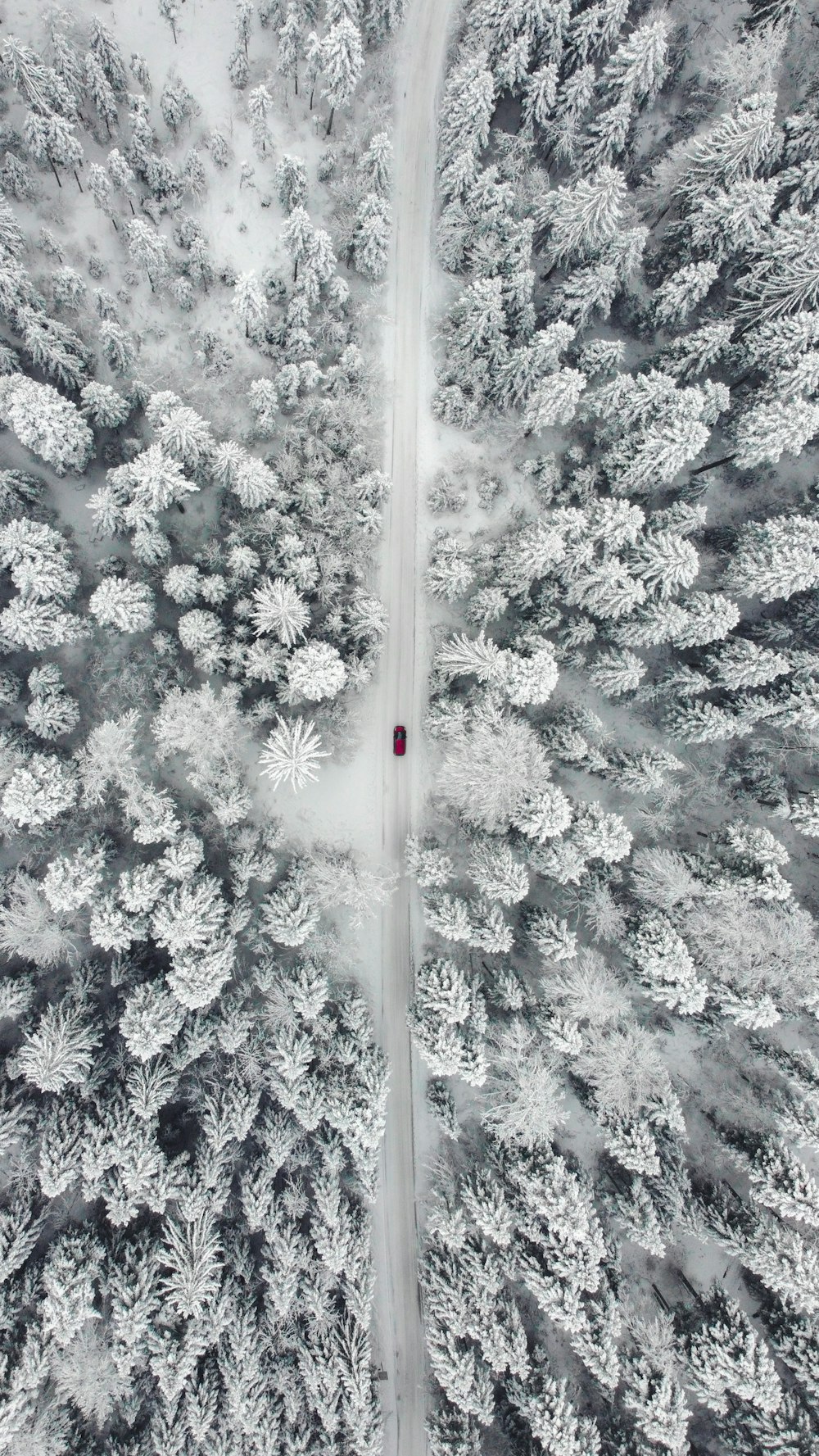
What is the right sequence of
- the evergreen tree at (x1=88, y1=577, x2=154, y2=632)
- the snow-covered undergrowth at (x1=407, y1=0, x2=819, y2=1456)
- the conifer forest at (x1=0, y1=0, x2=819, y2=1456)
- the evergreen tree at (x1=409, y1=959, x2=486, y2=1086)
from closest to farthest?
1. the evergreen tree at (x1=88, y1=577, x2=154, y2=632)
2. the conifer forest at (x1=0, y1=0, x2=819, y2=1456)
3. the evergreen tree at (x1=409, y1=959, x2=486, y2=1086)
4. the snow-covered undergrowth at (x1=407, y1=0, x2=819, y2=1456)

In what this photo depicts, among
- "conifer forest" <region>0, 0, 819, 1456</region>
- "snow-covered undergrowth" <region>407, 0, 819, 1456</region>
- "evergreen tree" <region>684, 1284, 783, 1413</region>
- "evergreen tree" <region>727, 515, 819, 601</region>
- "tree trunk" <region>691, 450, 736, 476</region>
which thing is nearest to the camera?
"evergreen tree" <region>684, 1284, 783, 1413</region>

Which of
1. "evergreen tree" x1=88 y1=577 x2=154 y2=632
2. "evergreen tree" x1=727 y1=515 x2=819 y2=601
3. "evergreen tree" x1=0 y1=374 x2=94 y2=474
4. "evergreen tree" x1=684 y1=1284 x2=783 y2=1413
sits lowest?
"evergreen tree" x1=684 y1=1284 x2=783 y2=1413

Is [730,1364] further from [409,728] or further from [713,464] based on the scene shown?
[713,464]

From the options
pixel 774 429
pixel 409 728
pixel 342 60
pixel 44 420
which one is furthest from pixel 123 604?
pixel 774 429

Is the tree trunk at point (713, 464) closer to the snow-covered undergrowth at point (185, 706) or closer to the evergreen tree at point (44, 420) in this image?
the snow-covered undergrowth at point (185, 706)

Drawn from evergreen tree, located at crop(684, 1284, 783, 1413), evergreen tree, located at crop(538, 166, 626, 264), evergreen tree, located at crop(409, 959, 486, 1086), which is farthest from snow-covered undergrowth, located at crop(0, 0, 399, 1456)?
evergreen tree, located at crop(684, 1284, 783, 1413)

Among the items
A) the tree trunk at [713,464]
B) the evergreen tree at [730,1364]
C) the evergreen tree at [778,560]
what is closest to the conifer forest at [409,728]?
the evergreen tree at [730,1364]

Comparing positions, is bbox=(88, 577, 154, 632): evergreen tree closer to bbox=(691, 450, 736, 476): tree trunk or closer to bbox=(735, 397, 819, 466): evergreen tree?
bbox=(691, 450, 736, 476): tree trunk
